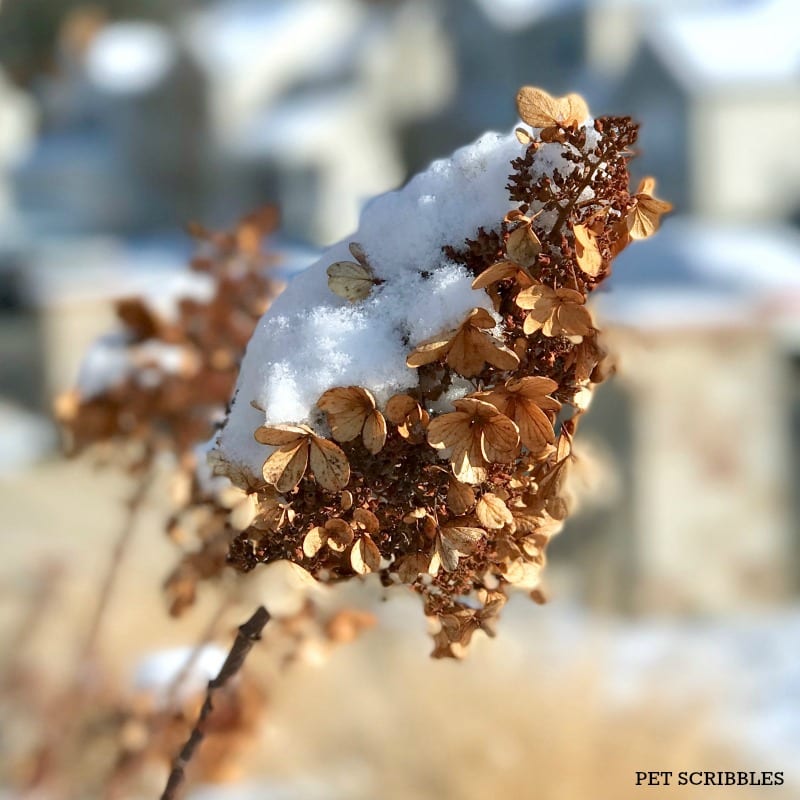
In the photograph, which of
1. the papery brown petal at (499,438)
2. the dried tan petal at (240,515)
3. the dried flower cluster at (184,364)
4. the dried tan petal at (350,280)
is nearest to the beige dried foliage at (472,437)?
the papery brown petal at (499,438)

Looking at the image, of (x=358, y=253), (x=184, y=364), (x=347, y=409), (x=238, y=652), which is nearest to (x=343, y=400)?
(x=347, y=409)

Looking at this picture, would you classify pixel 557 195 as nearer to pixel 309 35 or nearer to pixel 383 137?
pixel 383 137

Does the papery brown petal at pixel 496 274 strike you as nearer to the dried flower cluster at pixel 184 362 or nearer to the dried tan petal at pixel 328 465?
the dried tan petal at pixel 328 465

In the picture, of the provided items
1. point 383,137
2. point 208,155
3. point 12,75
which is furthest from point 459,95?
point 12,75

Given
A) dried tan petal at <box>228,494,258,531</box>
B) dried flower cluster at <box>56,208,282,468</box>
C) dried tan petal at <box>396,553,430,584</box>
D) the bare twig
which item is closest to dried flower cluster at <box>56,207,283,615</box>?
dried flower cluster at <box>56,208,282,468</box>

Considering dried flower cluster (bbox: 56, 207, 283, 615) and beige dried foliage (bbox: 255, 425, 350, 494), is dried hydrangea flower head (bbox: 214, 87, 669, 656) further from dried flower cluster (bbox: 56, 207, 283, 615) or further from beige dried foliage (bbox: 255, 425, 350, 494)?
dried flower cluster (bbox: 56, 207, 283, 615)

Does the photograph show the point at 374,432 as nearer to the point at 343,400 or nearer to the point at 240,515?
the point at 343,400

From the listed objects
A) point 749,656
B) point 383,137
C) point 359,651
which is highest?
point 383,137
